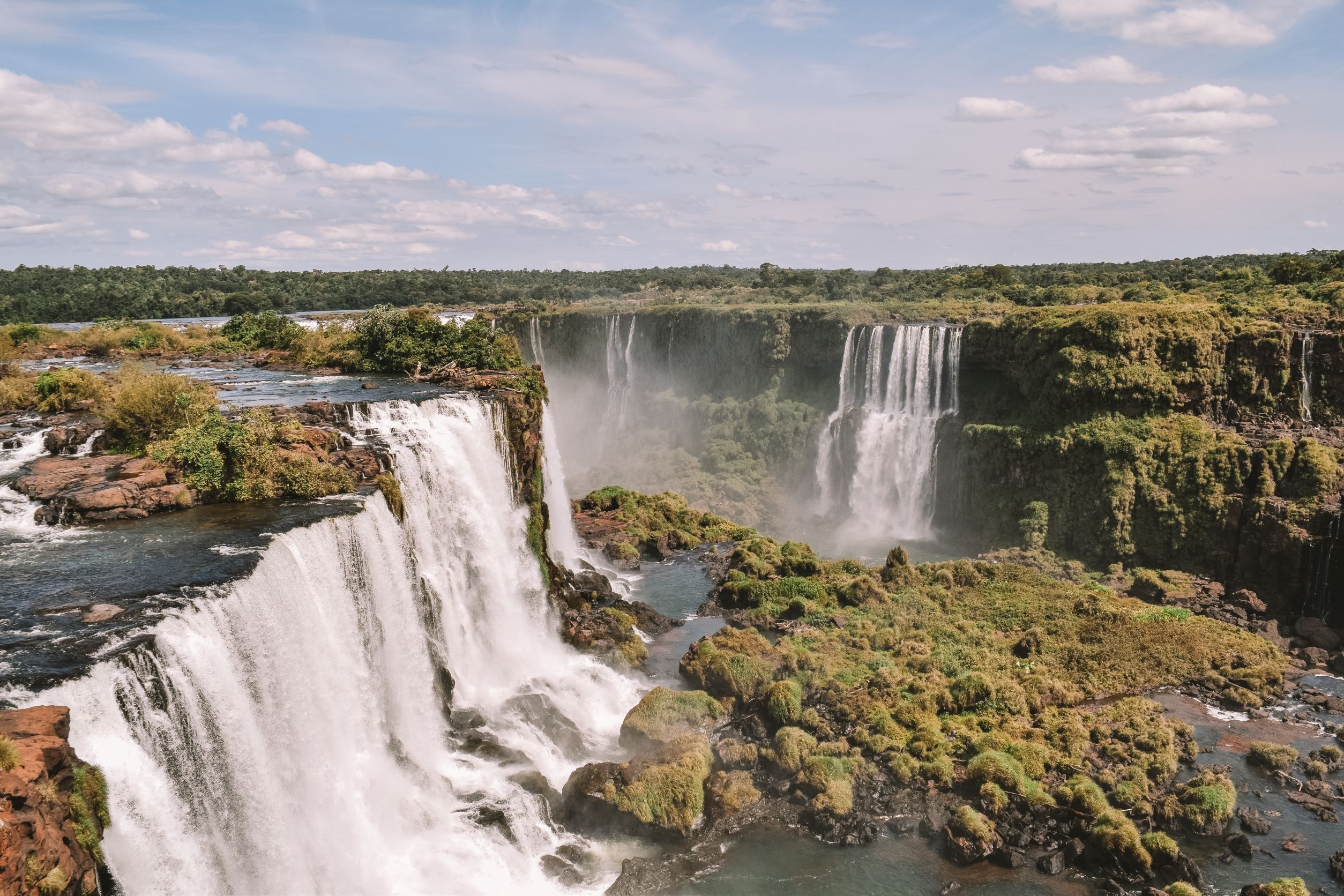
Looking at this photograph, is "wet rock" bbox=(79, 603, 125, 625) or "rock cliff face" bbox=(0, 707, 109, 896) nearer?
"rock cliff face" bbox=(0, 707, 109, 896)

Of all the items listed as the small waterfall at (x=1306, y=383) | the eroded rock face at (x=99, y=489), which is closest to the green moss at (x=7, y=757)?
the eroded rock face at (x=99, y=489)

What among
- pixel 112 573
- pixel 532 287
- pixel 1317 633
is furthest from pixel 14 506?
pixel 532 287

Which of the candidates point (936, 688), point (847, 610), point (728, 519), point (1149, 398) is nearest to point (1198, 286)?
point (1149, 398)

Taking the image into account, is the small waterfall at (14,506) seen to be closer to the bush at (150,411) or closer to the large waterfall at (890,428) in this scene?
the bush at (150,411)

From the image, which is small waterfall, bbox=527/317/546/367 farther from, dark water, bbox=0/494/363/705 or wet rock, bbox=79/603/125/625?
wet rock, bbox=79/603/125/625

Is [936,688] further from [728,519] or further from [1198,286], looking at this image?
[1198,286]

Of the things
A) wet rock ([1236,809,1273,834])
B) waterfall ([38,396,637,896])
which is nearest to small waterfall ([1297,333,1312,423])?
wet rock ([1236,809,1273,834])
